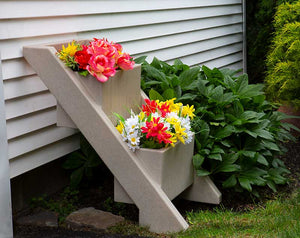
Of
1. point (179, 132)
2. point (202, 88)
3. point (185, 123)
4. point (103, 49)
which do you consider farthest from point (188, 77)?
point (103, 49)

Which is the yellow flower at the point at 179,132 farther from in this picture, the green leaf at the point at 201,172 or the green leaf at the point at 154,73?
the green leaf at the point at 154,73

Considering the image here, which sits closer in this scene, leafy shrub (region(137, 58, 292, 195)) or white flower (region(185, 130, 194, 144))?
white flower (region(185, 130, 194, 144))

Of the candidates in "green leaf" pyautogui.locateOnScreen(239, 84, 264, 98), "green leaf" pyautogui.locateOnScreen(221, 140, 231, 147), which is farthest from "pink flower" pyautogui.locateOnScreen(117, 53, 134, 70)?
"green leaf" pyautogui.locateOnScreen(239, 84, 264, 98)

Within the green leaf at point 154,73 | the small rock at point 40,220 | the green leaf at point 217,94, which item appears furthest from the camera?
the green leaf at point 154,73

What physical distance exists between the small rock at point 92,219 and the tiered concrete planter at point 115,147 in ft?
0.69

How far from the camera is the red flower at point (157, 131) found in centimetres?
329

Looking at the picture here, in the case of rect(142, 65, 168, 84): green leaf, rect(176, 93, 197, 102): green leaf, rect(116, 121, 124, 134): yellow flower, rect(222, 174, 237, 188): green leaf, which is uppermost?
rect(142, 65, 168, 84): green leaf

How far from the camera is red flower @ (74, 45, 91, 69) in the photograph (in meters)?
3.32

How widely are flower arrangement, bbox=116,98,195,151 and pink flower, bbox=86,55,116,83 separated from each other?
11.5 inches

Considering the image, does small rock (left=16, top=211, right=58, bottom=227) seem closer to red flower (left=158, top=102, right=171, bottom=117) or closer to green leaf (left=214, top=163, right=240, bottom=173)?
red flower (left=158, top=102, right=171, bottom=117)

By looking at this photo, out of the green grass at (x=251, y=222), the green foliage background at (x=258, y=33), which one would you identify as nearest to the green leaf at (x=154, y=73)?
the green grass at (x=251, y=222)

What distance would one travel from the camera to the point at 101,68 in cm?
327

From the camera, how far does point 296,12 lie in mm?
6086

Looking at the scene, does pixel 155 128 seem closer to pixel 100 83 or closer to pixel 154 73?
pixel 100 83
